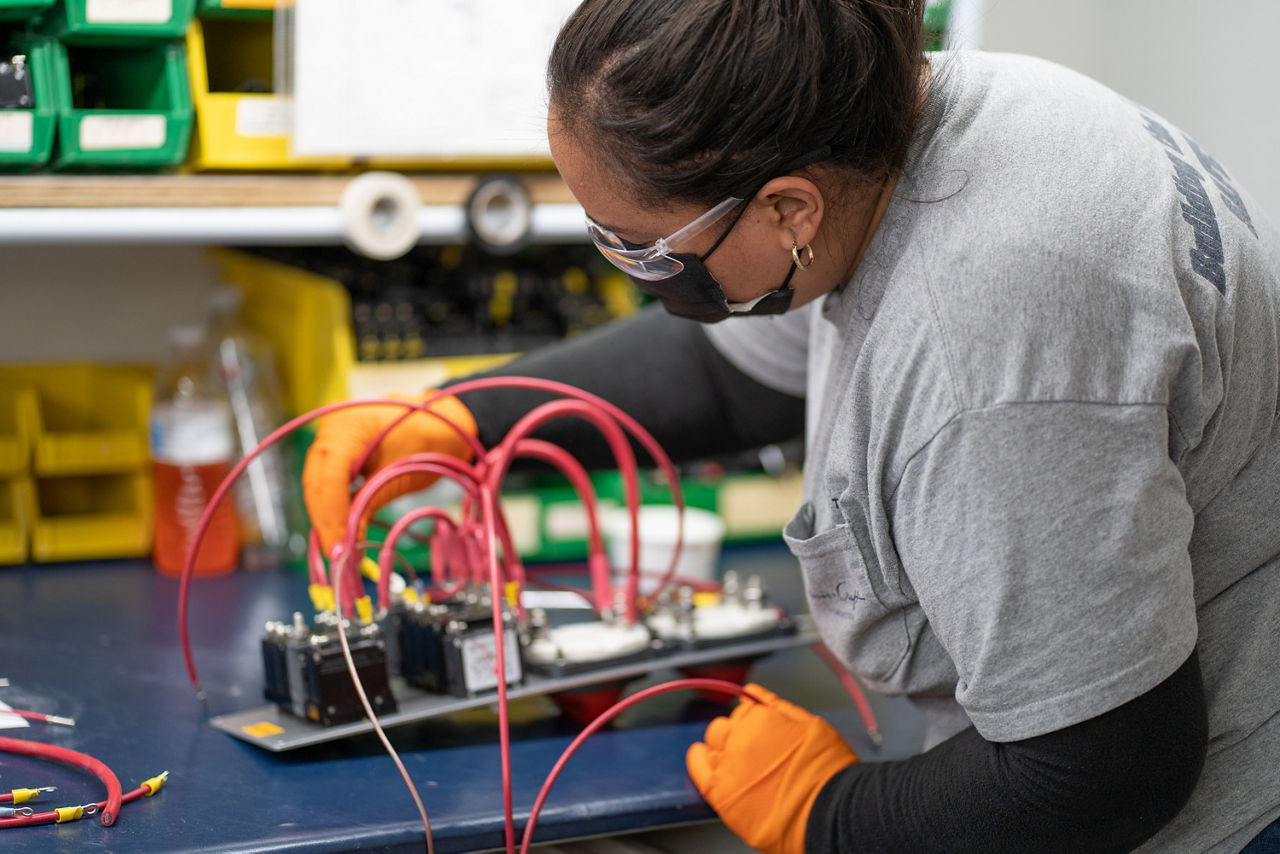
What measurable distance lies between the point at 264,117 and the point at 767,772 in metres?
0.91

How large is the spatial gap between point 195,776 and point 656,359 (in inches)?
23.1

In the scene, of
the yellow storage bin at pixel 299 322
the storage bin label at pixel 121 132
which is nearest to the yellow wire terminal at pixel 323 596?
the yellow storage bin at pixel 299 322

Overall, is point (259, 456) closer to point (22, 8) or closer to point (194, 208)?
point (194, 208)

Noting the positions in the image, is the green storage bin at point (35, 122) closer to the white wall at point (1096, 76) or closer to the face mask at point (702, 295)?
the white wall at point (1096, 76)

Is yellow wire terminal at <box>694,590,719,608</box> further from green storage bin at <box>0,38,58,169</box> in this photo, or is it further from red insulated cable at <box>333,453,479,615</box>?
green storage bin at <box>0,38,58,169</box>

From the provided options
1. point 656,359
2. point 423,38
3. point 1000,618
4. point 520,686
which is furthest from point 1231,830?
point 423,38

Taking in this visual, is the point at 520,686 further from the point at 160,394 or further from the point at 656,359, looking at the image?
the point at 160,394

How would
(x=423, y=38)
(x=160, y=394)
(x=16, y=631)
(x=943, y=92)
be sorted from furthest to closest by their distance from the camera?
(x=160, y=394)
(x=423, y=38)
(x=16, y=631)
(x=943, y=92)

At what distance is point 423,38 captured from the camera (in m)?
1.42

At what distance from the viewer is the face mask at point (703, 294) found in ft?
2.74

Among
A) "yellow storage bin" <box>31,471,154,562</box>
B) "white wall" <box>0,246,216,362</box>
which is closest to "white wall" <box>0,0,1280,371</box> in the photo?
"white wall" <box>0,246,216,362</box>

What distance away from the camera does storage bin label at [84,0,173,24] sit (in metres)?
1.25

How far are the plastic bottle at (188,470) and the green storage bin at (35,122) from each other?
31 cm

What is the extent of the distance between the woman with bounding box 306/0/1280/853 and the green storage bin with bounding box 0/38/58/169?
705mm
